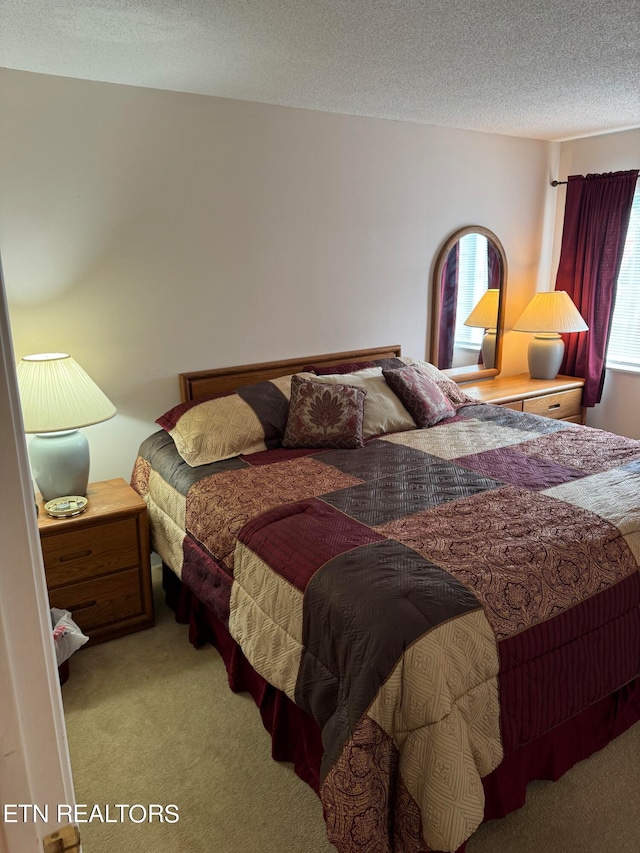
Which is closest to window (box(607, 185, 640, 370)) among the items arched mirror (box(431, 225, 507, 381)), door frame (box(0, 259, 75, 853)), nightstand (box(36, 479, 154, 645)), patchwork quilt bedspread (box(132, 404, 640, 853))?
arched mirror (box(431, 225, 507, 381))

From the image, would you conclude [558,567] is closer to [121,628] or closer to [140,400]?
[121,628]

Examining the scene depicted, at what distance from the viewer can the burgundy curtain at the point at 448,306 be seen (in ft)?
13.1

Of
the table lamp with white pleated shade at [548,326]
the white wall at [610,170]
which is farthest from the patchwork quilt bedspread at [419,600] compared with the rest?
the white wall at [610,170]

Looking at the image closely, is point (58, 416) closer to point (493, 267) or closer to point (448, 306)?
point (448, 306)

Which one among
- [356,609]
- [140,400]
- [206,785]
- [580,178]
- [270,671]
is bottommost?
[206,785]

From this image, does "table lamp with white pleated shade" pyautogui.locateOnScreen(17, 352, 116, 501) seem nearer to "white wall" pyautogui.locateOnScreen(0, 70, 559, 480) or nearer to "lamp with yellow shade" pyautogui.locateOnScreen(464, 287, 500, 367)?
Answer: "white wall" pyautogui.locateOnScreen(0, 70, 559, 480)

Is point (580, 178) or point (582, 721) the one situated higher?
point (580, 178)

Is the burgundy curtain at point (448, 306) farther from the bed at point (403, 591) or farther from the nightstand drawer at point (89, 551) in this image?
the nightstand drawer at point (89, 551)

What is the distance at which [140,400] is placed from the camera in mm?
3053

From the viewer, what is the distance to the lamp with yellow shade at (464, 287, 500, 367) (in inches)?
165

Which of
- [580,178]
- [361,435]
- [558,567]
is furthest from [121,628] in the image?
[580,178]

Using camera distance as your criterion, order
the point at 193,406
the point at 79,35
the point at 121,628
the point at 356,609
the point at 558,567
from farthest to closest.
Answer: the point at 193,406, the point at 121,628, the point at 79,35, the point at 558,567, the point at 356,609

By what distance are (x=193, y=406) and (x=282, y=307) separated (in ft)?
2.78

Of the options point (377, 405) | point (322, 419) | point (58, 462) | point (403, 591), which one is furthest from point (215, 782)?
point (377, 405)
